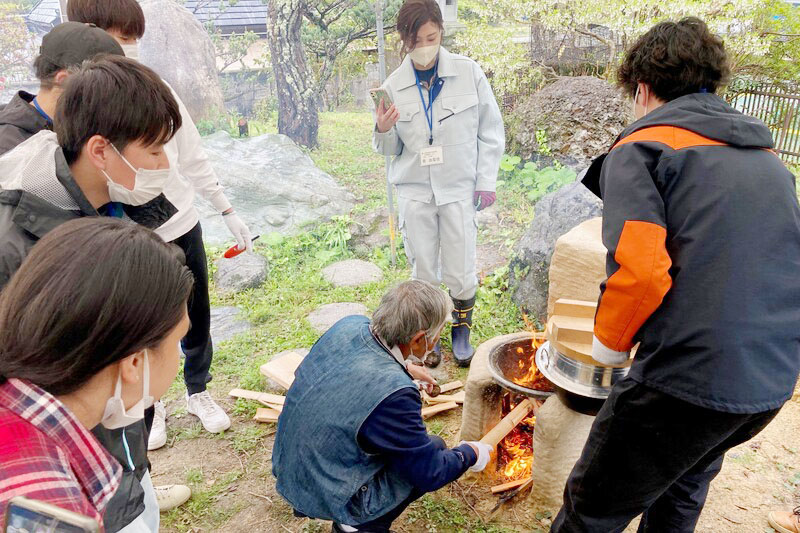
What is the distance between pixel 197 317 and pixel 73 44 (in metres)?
1.65

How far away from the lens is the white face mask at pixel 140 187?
2186 millimetres

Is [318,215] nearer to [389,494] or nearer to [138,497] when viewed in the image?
[389,494]

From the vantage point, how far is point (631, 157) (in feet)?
6.26

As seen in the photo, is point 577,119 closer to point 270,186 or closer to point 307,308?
point 270,186

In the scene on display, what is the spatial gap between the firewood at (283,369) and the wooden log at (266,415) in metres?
0.21

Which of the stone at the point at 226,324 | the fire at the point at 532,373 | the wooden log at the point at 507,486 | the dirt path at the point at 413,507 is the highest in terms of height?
the fire at the point at 532,373

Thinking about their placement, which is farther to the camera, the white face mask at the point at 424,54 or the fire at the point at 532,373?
the white face mask at the point at 424,54

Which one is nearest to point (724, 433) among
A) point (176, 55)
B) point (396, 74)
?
point (396, 74)

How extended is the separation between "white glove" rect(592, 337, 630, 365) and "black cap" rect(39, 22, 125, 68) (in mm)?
2562

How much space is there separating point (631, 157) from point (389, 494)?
5.57 feet

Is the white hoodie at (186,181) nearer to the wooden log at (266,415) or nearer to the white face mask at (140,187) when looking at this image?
the white face mask at (140,187)

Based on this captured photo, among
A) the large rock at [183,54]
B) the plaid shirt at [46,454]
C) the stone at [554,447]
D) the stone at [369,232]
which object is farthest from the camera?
the stone at [369,232]

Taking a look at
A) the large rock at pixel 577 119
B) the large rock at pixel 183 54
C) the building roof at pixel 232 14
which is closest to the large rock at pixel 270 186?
the large rock at pixel 183 54

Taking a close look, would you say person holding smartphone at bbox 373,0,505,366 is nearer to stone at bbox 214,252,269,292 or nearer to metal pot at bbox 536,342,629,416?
metal pot at bbox 536,342,629,416
